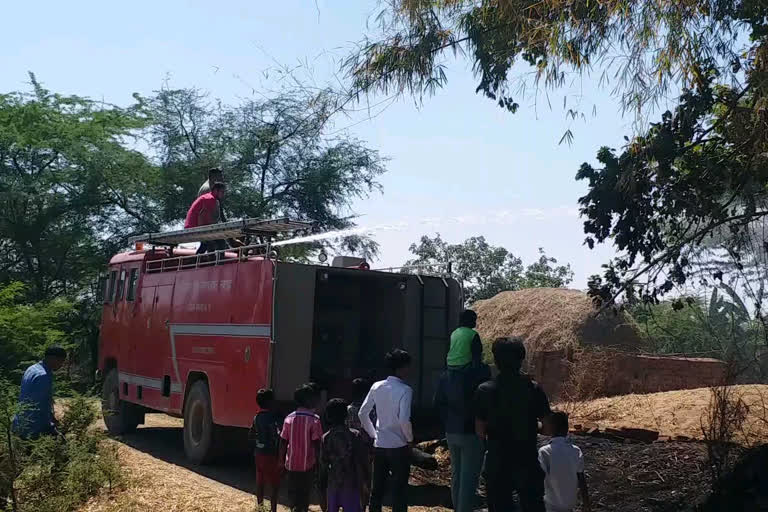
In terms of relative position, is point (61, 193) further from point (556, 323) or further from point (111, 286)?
point (556, 323)

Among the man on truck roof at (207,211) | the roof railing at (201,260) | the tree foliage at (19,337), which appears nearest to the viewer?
the roof railing at (201,260)

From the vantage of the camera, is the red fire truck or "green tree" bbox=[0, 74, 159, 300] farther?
"green tree" bbox=[0, 74, 159, 300]

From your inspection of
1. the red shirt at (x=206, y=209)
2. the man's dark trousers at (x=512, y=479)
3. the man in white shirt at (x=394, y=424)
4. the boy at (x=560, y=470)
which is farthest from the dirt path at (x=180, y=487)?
the red shirt at (x=206, y=209)

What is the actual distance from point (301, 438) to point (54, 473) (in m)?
2.62

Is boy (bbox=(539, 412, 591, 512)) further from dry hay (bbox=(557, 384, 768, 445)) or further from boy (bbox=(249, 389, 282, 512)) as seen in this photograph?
dry hay (bbox=(557, 384, 768, 445))

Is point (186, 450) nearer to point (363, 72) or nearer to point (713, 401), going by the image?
point (363, 72)

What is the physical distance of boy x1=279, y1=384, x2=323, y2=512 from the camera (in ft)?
23.8

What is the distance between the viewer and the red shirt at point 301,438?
7.25m

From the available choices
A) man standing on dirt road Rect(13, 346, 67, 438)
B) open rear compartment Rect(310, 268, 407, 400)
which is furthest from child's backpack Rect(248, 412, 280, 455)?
open rear compartment Rect(310, 268, 407, 400)

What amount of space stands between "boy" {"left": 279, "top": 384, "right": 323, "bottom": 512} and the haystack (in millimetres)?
10943

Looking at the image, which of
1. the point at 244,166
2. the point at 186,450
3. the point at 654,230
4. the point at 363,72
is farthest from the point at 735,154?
the point at 244,166

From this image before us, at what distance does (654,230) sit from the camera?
29.1 ft

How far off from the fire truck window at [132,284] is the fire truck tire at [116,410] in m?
1.45

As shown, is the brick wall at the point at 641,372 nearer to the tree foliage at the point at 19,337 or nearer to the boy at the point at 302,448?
the tree foliage at the point at 19,337
